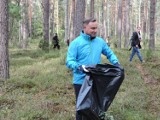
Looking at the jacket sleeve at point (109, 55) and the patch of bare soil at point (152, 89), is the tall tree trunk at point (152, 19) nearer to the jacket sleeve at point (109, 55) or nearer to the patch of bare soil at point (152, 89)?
the patch of bare soil at point (152, 89)

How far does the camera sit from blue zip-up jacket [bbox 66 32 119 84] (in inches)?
209

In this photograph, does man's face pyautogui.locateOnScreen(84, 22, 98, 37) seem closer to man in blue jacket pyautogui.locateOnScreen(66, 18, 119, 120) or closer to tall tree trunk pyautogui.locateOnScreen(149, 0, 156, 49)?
man in blue jacket pyautogui.locateOnScreen(66, 18, 119, 120)

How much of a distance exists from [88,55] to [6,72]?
5.95m

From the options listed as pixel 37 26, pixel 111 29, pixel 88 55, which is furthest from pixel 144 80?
pixel 111 29

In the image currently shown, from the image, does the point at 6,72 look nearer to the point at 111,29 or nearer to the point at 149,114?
the point at 149,114

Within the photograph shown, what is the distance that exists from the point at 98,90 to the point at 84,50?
68cm

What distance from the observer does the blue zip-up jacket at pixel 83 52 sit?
5.31m

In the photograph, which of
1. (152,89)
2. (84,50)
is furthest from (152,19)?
(84,50)

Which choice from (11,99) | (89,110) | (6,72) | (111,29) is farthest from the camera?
(111,29)

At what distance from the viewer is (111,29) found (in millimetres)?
74750

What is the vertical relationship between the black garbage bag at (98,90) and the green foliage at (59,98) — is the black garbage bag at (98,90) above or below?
above

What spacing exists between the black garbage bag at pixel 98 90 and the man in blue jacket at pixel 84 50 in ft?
0.71

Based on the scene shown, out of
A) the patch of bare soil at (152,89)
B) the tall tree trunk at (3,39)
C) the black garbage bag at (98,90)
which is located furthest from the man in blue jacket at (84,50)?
the tall tree trunk at (3,39)

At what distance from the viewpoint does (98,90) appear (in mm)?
5211
